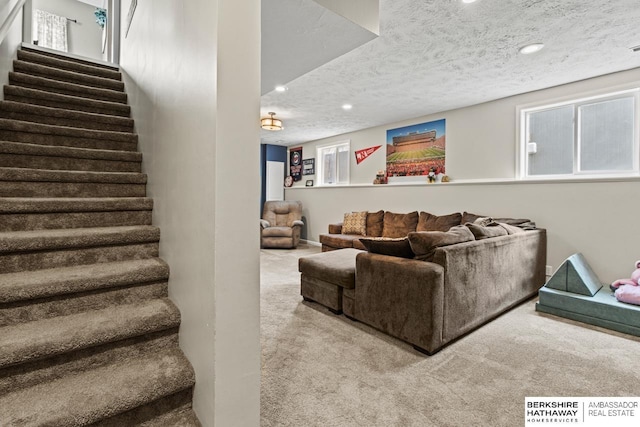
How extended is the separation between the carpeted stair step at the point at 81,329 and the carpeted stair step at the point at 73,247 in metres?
0.34

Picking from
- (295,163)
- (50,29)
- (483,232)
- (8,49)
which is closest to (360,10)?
(483,232)

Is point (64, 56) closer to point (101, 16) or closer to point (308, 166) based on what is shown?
point (101, 16)

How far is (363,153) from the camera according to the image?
6.02 metres

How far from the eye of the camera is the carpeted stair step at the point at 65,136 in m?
2.12

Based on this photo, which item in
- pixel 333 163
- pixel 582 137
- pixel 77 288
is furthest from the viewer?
pixel 333 163

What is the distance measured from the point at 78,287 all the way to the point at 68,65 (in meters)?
2.93

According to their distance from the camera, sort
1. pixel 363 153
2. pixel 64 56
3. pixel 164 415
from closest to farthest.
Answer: pixel 164 415 → pixel 64 56 → pixel 363 153

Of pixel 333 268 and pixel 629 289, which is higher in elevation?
pixel 333 268

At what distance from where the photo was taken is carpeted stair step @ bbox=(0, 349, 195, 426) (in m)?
1.03

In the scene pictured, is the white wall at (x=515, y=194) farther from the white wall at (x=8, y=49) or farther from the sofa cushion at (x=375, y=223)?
the white wall at (x=8, y=49)

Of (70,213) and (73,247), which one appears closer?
(73,247)

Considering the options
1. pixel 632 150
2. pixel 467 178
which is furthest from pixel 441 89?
pixel 632 150

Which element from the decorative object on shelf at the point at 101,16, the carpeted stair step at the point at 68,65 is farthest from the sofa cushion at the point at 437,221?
the decorative object on shelf at the point at 101,16

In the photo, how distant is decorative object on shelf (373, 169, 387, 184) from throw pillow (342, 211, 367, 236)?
0.64m
